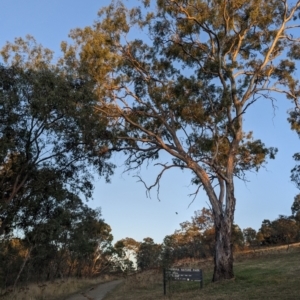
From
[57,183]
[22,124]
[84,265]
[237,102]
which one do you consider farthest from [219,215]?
[84,265]

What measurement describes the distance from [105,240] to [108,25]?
131 feet

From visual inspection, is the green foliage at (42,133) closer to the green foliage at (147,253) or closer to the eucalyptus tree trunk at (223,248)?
the eucalyptus tree trunk at (223,248)

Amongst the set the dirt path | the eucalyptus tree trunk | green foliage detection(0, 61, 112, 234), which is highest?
green foliage detection(0, 61, 112, 234)

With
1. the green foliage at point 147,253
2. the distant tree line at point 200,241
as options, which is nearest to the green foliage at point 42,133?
the distant tree line at point 200,241

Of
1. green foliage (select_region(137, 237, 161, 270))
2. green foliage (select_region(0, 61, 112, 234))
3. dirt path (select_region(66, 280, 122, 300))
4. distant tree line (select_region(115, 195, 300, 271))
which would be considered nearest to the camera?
green foliage (select_region(0, 61, 112, 234))

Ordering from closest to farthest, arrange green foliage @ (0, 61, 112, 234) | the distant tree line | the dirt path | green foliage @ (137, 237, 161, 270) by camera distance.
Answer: green foliage @ (0, 61, 112, 234) < the dirt path < the distant tree line < green foliage @ (137, 237, 161, 270)

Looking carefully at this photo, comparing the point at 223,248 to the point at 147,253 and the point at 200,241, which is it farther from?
the point at 147,253

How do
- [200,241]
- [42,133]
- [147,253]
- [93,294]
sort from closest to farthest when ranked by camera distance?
1. [42,133]
2. [93,294]
3. [200,241]
4. [147,253]

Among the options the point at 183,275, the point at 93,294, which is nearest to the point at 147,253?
the point at 93,294

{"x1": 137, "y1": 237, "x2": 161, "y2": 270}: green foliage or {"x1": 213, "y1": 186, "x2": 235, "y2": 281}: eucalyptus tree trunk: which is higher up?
{"x1": 137, "y1": 237, "x2": 161, "y2": 270}: green foliage

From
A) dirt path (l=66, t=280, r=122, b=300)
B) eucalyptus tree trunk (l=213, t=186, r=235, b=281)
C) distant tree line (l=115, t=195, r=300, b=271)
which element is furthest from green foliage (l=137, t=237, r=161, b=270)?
eucalyptus tree trunk (l=213, t=186, r=235, b=281)

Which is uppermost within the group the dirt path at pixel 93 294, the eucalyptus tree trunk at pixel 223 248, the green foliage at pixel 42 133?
the green foliage at pixel 42 133

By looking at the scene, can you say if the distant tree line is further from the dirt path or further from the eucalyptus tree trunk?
the eucalyptus tree trunk

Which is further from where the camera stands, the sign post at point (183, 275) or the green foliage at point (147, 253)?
the green foliage at point (147, 253)
